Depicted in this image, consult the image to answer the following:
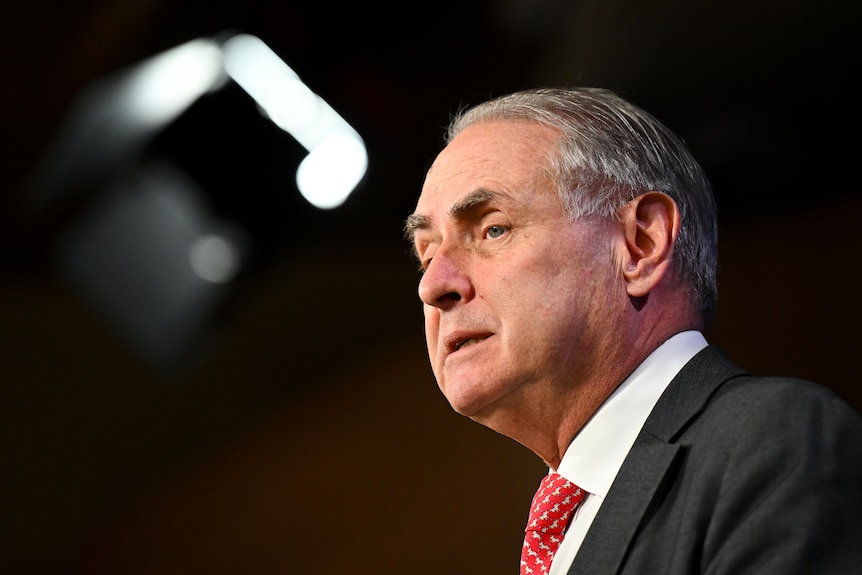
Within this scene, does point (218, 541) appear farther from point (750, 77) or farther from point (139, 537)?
point (750, 77)

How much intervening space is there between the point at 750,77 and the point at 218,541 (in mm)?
2503

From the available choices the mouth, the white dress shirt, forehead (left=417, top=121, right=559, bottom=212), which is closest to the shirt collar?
the white dress shirt

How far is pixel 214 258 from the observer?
3.61 m

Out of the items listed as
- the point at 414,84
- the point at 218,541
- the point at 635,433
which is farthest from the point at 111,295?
the point at 635,433

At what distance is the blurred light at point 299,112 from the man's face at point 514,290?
1767mm

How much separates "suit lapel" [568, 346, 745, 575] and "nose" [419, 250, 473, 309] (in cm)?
37

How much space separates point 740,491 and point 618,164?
692mm

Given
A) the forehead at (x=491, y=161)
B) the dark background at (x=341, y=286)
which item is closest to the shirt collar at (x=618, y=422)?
the forehead at (x=491, y=161)

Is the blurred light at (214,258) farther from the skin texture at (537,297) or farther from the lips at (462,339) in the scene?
the lips at (462,339)

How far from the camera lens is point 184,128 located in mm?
3439

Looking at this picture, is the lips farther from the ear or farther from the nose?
the ear

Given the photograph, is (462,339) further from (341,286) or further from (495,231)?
(341,286)

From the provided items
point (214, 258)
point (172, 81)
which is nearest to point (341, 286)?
point (214, 258)

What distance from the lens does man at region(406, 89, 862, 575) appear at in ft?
3.65
